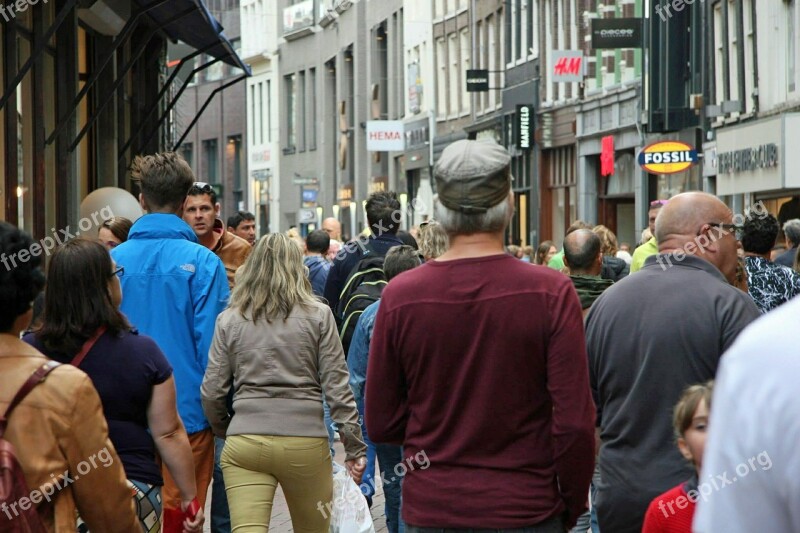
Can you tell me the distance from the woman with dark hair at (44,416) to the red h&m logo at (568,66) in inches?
1163

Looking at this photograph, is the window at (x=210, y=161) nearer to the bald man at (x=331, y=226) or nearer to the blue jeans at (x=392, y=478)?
the bald man at (x=331, y=226)

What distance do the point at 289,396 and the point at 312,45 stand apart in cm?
5876

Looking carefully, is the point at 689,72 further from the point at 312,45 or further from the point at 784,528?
the point at 312,45

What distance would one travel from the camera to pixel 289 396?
664 centimetres

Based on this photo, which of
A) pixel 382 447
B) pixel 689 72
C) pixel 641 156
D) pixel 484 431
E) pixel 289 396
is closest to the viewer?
pixel 484 431

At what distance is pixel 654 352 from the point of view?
16.3ft

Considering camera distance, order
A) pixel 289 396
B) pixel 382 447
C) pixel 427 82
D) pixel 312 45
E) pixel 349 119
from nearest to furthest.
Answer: pixel 289 396 < pixel 382 447 < pixel 427 82 < pixel 349 119 < pixel 312 45

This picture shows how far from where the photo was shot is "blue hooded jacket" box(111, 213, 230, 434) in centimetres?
633

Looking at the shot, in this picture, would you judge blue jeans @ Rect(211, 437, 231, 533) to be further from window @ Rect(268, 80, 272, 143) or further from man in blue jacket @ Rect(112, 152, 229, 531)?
window @ Rect(268, 80, 272, 143)

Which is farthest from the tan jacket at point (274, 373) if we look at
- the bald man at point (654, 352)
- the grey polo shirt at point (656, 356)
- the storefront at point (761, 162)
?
the storefront at point (761, 162)

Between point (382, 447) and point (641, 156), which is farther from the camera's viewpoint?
point (641, 156)

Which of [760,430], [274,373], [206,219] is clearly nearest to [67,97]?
[206,219]

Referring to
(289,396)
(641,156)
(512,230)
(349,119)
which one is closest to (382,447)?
(289,396)

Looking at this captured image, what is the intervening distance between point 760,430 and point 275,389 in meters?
5.12
